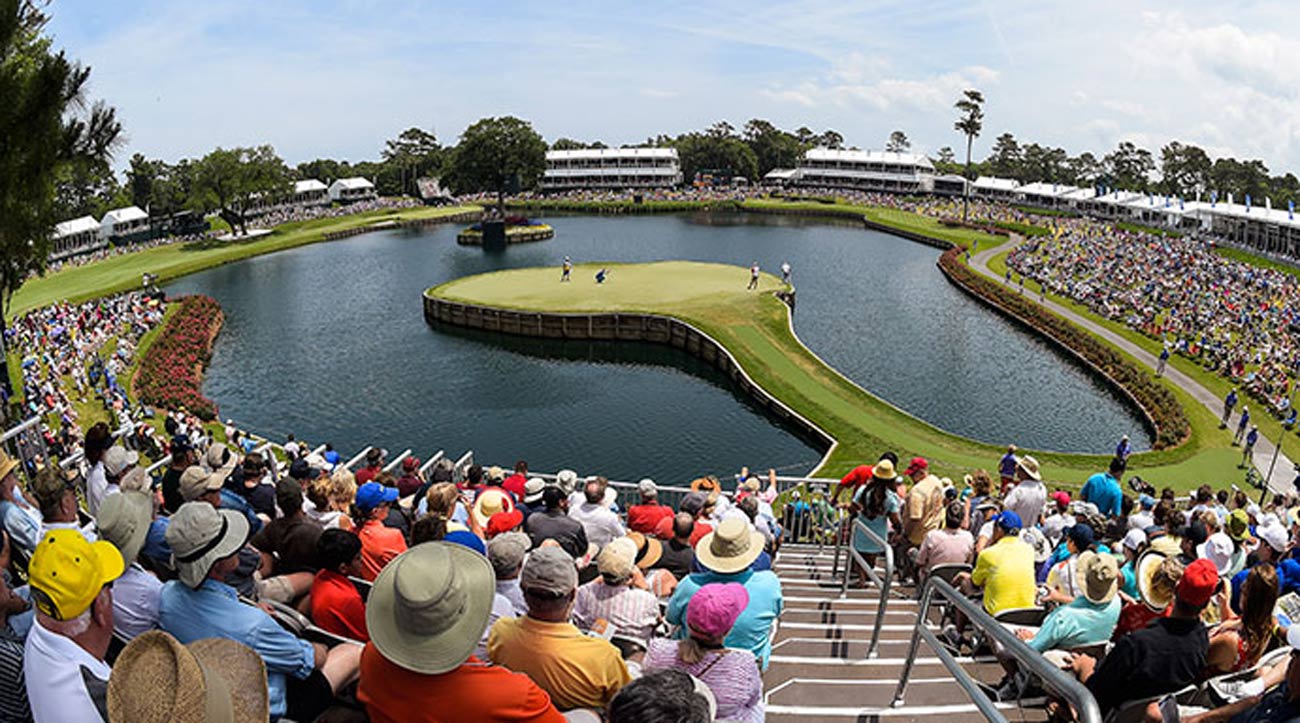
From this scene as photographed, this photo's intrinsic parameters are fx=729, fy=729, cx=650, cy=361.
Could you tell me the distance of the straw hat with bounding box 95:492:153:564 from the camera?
544cm

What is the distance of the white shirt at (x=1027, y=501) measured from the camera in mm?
12273

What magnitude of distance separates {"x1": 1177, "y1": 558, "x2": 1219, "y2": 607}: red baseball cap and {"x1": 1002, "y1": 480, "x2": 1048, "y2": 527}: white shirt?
6877 millimetres

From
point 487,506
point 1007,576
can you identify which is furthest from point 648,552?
point 1007,576

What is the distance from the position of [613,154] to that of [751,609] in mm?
144904

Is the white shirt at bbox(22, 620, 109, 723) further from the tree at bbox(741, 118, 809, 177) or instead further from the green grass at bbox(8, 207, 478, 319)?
the tree at bbox(741, 118, 809, 177)

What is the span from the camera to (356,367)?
4075 centimetres

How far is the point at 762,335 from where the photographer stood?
40844 mm

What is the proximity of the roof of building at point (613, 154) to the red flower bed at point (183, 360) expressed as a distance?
97557 millimetres

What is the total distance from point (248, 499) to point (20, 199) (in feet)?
36.0

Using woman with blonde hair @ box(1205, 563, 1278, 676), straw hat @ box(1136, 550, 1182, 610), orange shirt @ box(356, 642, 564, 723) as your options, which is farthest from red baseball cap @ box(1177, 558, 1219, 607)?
orange shirt @ box(356, 642, 564, 723)

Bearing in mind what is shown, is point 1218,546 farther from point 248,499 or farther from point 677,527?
point 248,499

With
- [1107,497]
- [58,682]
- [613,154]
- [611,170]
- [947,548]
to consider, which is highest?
[613,154]

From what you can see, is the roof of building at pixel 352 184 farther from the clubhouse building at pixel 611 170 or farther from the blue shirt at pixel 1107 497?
the blue shirt at pixel 1107 497

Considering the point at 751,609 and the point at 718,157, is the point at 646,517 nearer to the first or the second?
the point at 751,609
